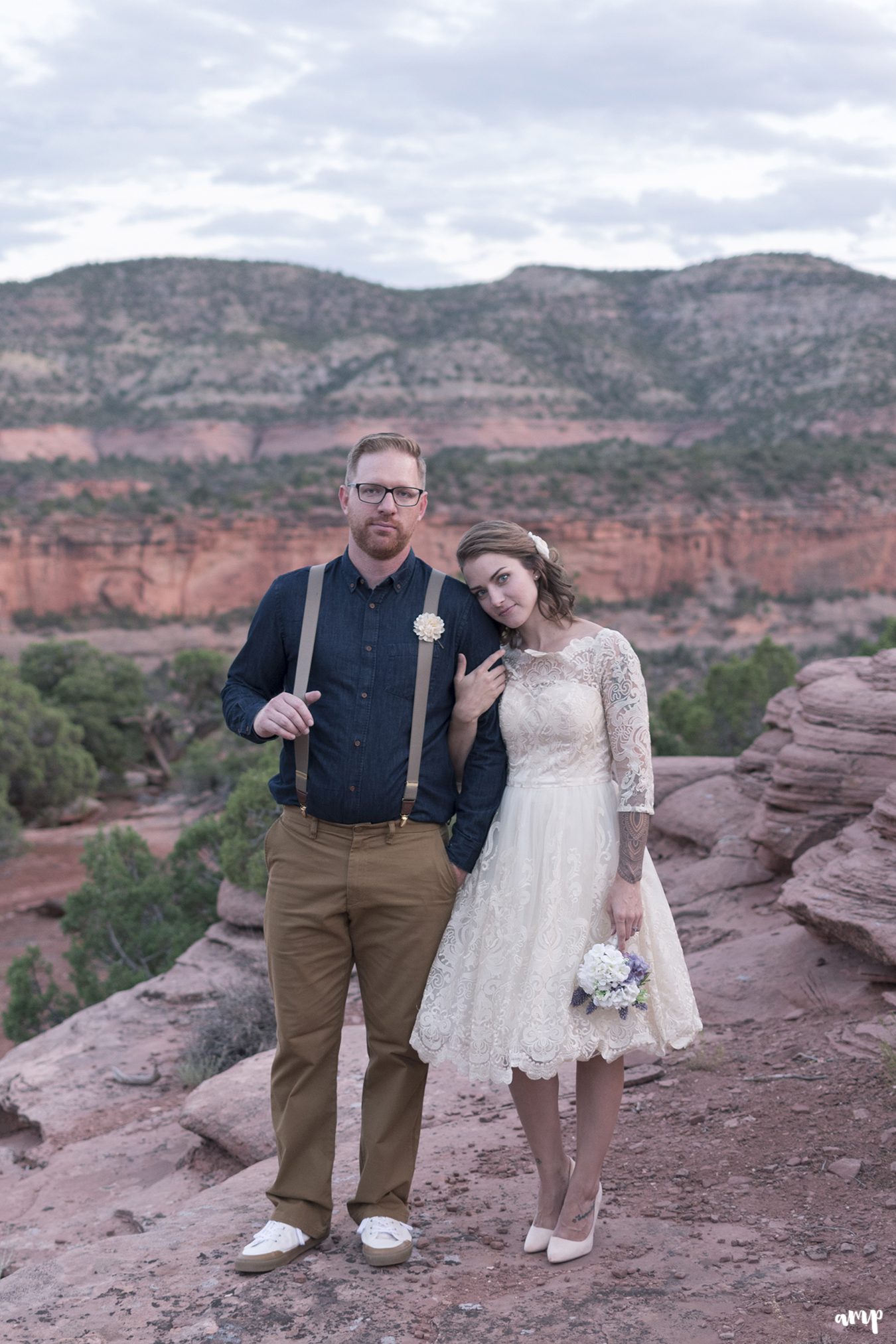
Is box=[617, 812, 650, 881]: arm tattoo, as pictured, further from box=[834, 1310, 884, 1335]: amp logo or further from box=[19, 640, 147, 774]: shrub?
box=[19, 640, 147, 774]: shrub

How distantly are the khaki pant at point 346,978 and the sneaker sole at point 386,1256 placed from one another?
11 cm

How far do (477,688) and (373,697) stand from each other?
31 cm

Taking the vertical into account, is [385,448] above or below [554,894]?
above

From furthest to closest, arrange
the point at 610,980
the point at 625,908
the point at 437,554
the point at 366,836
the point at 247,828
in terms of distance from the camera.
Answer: the point at 437,554
the point at 247,828
the point at 366,836
the point at 625,908
the point at 610,980

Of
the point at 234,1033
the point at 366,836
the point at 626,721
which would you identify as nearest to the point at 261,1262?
the point at 366,836

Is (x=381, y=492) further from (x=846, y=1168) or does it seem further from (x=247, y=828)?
(x=247, y=828)

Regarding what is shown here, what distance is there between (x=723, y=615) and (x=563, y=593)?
36.1m

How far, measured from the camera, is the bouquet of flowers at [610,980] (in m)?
3.21

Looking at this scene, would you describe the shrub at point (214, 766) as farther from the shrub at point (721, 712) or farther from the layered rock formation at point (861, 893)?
the layered rock formation at point (861, 893)

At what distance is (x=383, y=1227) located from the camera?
349cm

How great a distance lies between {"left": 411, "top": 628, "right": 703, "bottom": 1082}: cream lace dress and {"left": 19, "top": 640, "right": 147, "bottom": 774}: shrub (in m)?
19.9

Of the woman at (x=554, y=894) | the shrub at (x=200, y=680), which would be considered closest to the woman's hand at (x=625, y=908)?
the woman at (x=554, y=894)

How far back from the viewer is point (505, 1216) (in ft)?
12.7

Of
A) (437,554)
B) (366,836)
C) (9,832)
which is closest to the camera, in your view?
(366,836)
